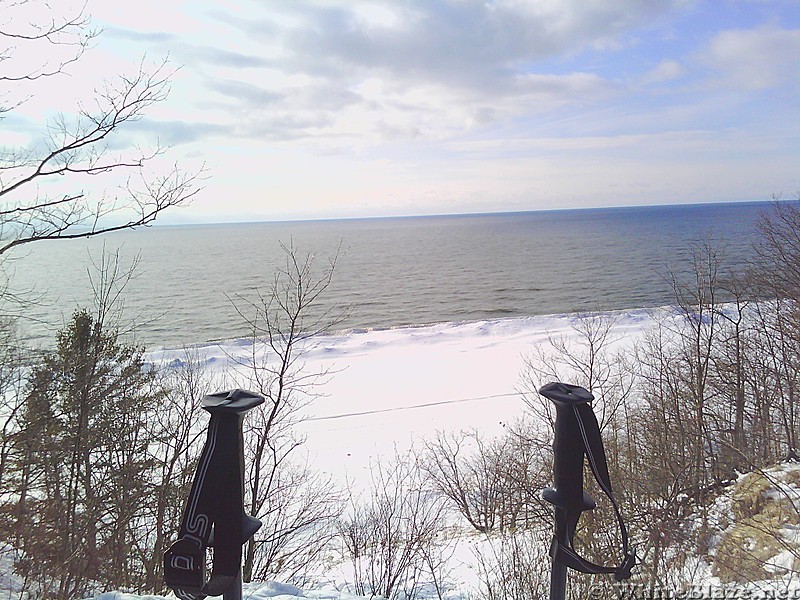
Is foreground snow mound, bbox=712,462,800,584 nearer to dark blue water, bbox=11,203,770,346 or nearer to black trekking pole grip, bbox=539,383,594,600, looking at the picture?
black trekking pole grip, bbox=539,383,594,600

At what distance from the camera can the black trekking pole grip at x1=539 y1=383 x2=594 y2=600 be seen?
5.20 ft

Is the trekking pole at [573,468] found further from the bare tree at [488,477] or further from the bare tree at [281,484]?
the bare tree at [488,477]

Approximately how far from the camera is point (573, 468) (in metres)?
1.60

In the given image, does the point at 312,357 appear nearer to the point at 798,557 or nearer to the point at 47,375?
the point at 47,375

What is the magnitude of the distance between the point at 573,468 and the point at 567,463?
0.02 metres

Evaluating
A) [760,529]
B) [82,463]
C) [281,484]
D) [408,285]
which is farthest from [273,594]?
[408,285]

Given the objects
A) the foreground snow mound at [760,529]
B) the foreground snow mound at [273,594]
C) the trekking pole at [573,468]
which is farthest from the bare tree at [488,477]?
the trekking pole at [573,468]

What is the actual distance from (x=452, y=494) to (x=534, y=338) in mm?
17849

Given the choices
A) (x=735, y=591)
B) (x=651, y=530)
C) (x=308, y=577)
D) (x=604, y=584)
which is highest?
(x=735, y=591)

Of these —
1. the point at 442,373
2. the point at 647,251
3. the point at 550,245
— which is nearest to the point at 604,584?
the point at 442,373

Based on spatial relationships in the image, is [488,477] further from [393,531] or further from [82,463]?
[82,463]

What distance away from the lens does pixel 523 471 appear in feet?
48.7

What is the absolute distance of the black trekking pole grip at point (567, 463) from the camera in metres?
1.58

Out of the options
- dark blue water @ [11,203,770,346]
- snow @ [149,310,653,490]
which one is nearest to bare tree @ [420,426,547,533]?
snow @ [149,310,653,490]
